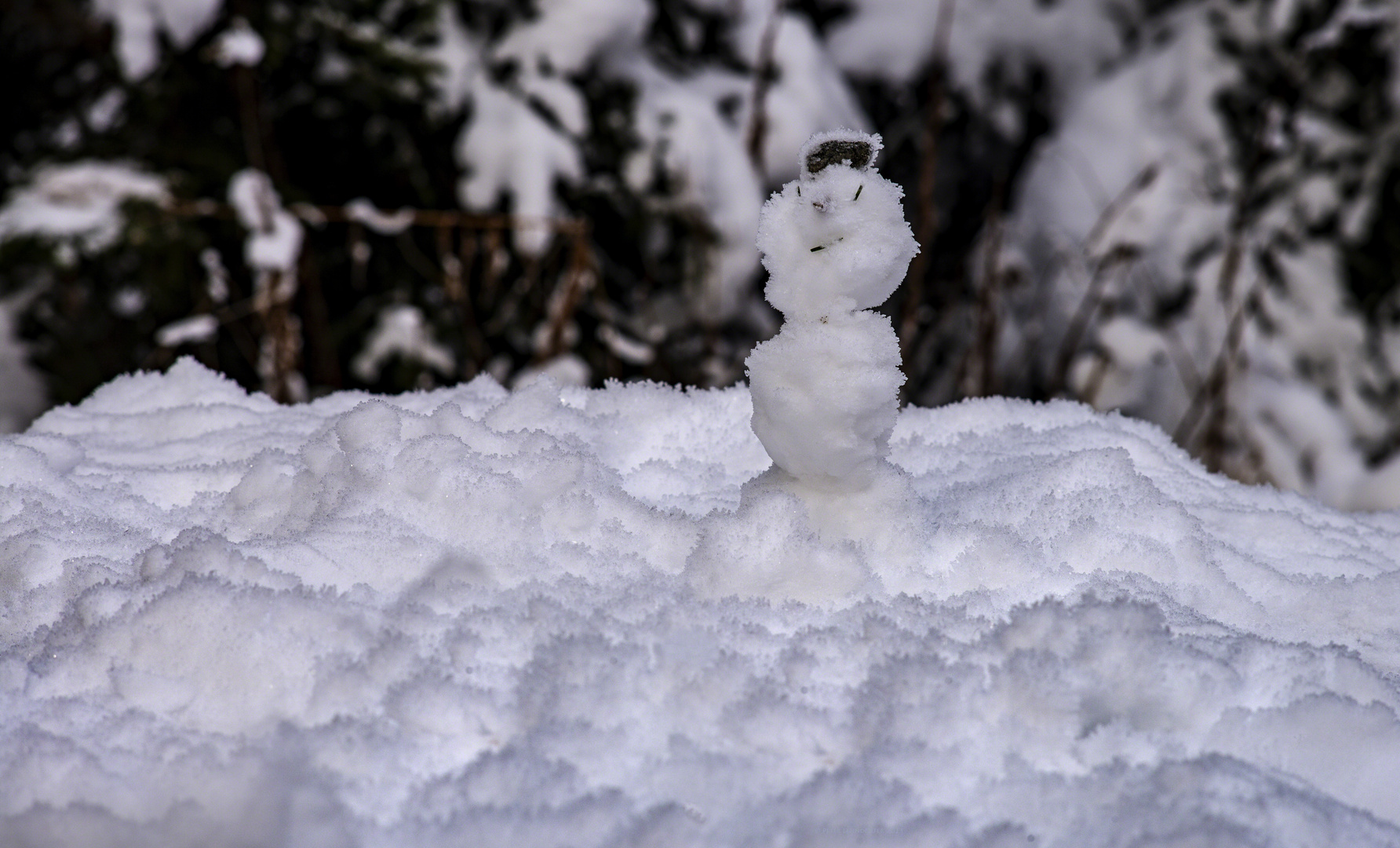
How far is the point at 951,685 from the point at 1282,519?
672mm

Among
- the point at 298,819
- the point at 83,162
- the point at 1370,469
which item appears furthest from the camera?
the point at 1370,469

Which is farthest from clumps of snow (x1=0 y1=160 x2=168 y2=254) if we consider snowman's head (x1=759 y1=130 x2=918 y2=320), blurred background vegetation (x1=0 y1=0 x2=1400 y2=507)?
snowman's head (x1=759 y1=130 x2=918 y2=320)

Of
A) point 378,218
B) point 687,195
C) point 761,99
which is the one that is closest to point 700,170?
point 687,195

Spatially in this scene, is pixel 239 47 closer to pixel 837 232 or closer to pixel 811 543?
pixel 837 232

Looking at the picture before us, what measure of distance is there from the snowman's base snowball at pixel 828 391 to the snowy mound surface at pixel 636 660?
0.08m

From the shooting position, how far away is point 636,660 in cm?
92

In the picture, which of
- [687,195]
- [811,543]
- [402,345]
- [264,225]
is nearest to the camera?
[811,543]

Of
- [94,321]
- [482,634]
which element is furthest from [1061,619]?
[94,321]

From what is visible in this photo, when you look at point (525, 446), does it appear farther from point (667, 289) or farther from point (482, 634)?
point (667, 289)

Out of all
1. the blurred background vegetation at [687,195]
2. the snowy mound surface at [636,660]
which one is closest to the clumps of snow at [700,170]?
the blurred background vegetation at [687,195]

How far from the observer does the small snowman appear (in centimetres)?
108

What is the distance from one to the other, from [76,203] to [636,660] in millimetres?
2742

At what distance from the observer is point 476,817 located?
2.52 feet

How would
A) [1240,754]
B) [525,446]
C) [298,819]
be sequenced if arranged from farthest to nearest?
[525,446]
[1240,754]
[298,819]
